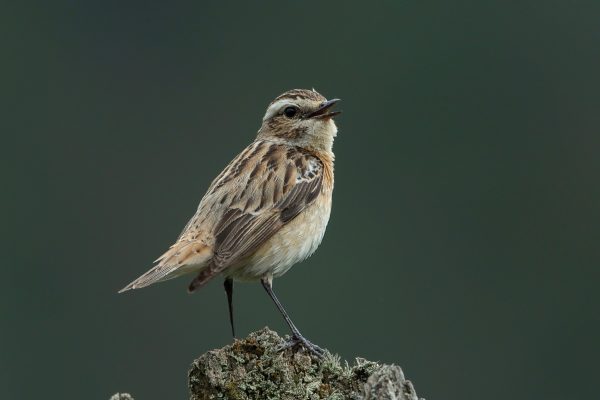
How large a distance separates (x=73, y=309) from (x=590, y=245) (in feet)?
44.8

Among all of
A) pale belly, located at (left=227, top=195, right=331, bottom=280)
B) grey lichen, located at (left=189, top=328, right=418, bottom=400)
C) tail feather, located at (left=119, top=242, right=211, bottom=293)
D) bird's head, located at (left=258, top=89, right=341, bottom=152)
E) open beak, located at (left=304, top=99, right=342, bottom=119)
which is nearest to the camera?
grey lichen, located at (left=189, top=328, right=418, bottom=400)

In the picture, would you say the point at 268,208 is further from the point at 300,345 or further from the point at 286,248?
the point at 300,345

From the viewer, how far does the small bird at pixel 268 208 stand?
38.3 ft

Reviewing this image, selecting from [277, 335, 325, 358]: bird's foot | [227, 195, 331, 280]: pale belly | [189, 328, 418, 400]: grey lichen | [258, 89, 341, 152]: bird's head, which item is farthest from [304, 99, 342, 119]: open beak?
[189, 328, 418, 400]: grey lichen

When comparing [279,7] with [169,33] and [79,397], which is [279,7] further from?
[79,397]

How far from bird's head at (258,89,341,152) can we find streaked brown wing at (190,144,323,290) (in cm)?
18

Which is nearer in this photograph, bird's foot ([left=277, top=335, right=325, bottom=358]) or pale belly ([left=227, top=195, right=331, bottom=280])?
bird's foot ([left=277, top=335, right=325, bottom=358])

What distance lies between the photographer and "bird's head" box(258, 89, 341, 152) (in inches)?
517

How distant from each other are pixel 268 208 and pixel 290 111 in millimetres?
1331

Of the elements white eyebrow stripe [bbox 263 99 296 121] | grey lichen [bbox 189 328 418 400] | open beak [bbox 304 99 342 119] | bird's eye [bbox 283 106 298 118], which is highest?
white eyebrow stripe [bbox 263 99 296 121]

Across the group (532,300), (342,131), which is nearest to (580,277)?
(532,300)

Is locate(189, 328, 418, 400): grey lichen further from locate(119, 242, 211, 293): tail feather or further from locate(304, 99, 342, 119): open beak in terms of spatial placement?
locate(304, 99, 342, 119): open beak

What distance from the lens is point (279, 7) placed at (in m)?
55.8

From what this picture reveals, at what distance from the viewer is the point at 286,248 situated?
39.9 ft
